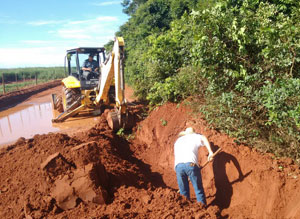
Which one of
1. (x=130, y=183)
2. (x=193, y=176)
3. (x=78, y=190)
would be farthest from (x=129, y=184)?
Result: (x=193, y=176)

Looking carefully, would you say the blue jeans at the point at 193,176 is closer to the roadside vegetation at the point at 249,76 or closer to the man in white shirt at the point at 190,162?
the man in white shirt at the point at 190,162

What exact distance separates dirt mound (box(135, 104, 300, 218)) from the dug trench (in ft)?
0.05

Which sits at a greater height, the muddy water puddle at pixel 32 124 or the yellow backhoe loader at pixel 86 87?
the yellow backhoe loader at pixel 86 87

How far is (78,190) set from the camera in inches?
163

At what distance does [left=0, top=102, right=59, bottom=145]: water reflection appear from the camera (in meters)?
10.1

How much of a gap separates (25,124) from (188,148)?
9563mm

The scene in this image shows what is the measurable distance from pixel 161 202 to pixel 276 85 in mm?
3043

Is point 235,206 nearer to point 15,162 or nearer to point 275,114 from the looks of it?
point 275,114

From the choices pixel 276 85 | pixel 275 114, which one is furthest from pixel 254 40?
pixel 275 114

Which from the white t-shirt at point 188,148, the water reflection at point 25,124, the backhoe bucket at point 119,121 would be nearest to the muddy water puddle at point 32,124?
the water reflection at point 25,124

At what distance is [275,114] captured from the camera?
423 centimetres

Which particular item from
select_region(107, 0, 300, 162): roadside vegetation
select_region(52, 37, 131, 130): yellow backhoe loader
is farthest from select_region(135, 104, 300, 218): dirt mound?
select_region(52, 37, 131, 130): yellow backhoe loader

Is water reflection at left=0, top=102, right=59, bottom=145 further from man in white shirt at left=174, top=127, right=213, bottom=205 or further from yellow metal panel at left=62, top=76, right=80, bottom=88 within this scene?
man in white shirt at left=174, top=127, right=213, bottom=205

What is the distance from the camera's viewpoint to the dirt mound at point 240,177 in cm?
443
